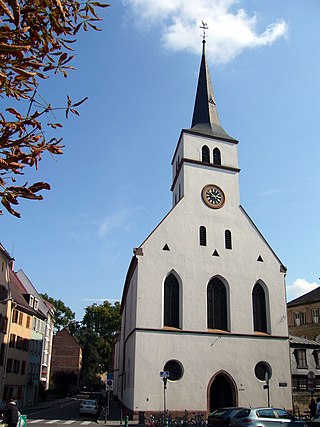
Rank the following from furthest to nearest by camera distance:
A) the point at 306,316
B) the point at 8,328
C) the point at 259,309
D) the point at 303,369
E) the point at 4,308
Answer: the point at 306,316, the point at 303,369, the point at 8,328, the point at 4,308, the point at 259,309

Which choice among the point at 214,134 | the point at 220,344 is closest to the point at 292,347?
the point at 220,344

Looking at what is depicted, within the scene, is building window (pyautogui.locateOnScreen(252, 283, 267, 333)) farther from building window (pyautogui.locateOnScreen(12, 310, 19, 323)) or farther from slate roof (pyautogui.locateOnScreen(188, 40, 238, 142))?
building window (pyautogui.locateOnScreen(12, 310, 19, 323))

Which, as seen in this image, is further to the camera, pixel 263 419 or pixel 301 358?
pixel 301 358

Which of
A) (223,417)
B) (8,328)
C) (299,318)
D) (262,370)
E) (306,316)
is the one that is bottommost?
(223,417)

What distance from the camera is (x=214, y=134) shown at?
34.5 metres

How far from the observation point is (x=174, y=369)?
26.1 m

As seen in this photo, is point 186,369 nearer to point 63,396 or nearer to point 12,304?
point 12,304

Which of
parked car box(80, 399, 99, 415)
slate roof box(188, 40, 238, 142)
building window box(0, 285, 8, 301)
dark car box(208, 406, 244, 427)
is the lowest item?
parked car box(80, 399, 99, 415)

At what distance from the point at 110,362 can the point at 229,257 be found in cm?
5389

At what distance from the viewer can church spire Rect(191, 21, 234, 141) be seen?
3503 centimetres

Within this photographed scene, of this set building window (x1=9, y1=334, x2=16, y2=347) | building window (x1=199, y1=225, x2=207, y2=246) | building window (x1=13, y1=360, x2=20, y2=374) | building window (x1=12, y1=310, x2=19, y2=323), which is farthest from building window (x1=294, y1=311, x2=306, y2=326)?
building window (x1=9, y1=334, x2=16, y2=347)

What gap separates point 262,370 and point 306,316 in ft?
86.4

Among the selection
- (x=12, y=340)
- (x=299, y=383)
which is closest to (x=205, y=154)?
(x=299, y=383)

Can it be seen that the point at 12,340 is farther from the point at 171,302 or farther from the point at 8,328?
the point at 171,302
